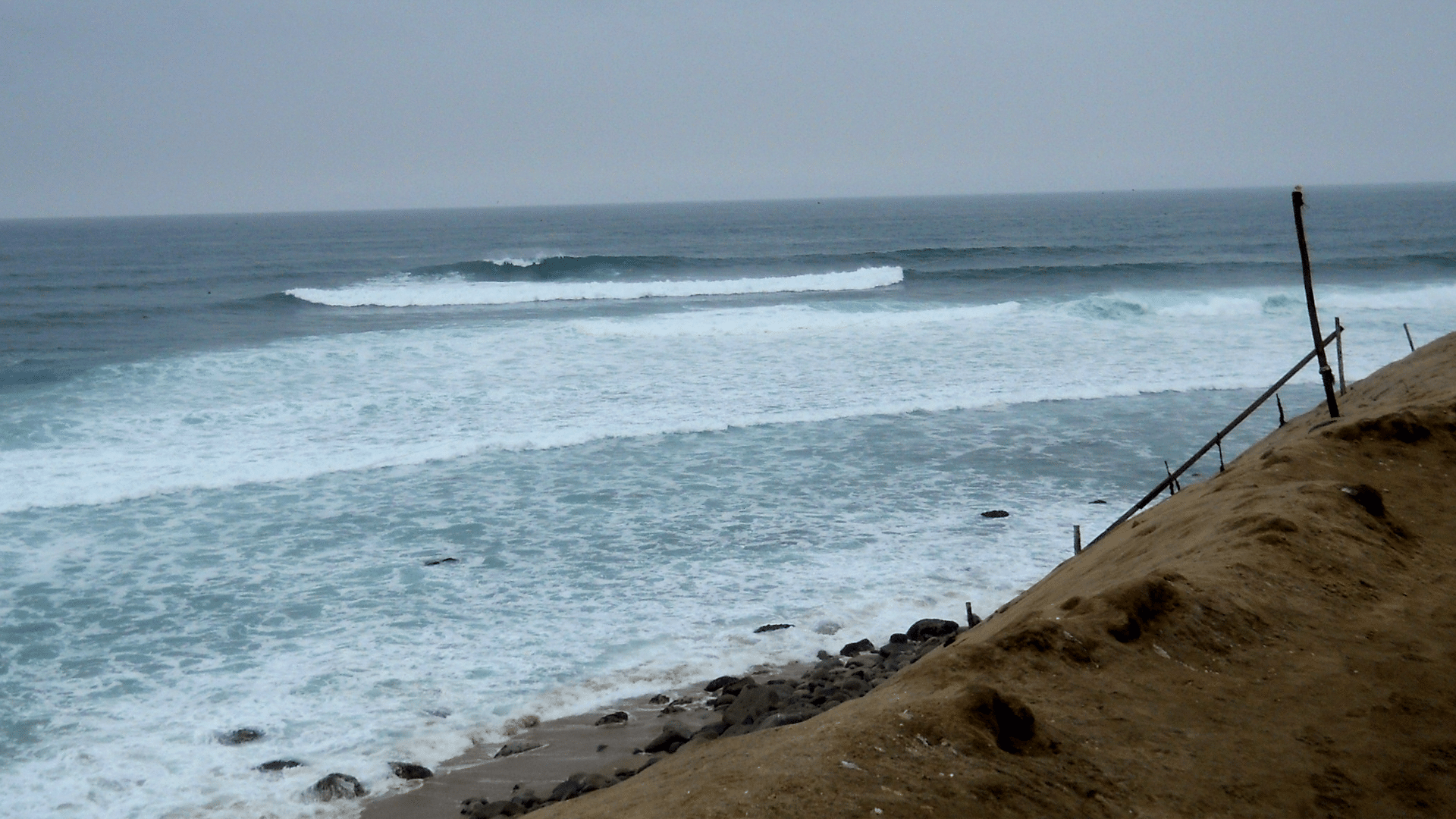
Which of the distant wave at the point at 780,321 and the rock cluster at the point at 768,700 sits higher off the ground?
the distant wave at the point at 780,321

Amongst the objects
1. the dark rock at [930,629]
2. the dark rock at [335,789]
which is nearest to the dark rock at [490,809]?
the dark rock at [335,789]

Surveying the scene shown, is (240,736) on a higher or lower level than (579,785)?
lower

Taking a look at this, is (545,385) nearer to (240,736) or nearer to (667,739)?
(240,736)

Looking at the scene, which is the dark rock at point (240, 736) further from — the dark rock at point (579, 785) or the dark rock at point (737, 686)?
the dark rock at point (737, 686)

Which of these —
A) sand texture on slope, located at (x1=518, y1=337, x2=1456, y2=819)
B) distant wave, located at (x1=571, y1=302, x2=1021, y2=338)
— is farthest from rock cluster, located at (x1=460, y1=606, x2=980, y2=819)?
distant wave, located at (x1=571, y1=302, x2=1021, y2=338)

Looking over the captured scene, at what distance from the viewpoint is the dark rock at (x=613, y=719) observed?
323 inches

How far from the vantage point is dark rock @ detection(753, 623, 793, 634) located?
32.3 ft

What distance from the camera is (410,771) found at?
298 inches

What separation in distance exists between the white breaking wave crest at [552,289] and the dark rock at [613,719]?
3134cm

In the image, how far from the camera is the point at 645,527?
13.0 metres

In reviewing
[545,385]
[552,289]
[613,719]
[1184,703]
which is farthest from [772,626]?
[552,289]

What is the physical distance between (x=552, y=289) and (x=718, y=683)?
1353 inches

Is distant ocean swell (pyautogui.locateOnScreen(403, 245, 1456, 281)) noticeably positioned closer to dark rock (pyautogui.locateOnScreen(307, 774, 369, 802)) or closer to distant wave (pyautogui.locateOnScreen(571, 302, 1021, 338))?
distant wave (pyautogui.locateOnScreen(571, 302, 1021, 338))

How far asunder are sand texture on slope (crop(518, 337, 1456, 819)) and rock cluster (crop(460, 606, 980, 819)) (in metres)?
0.55
